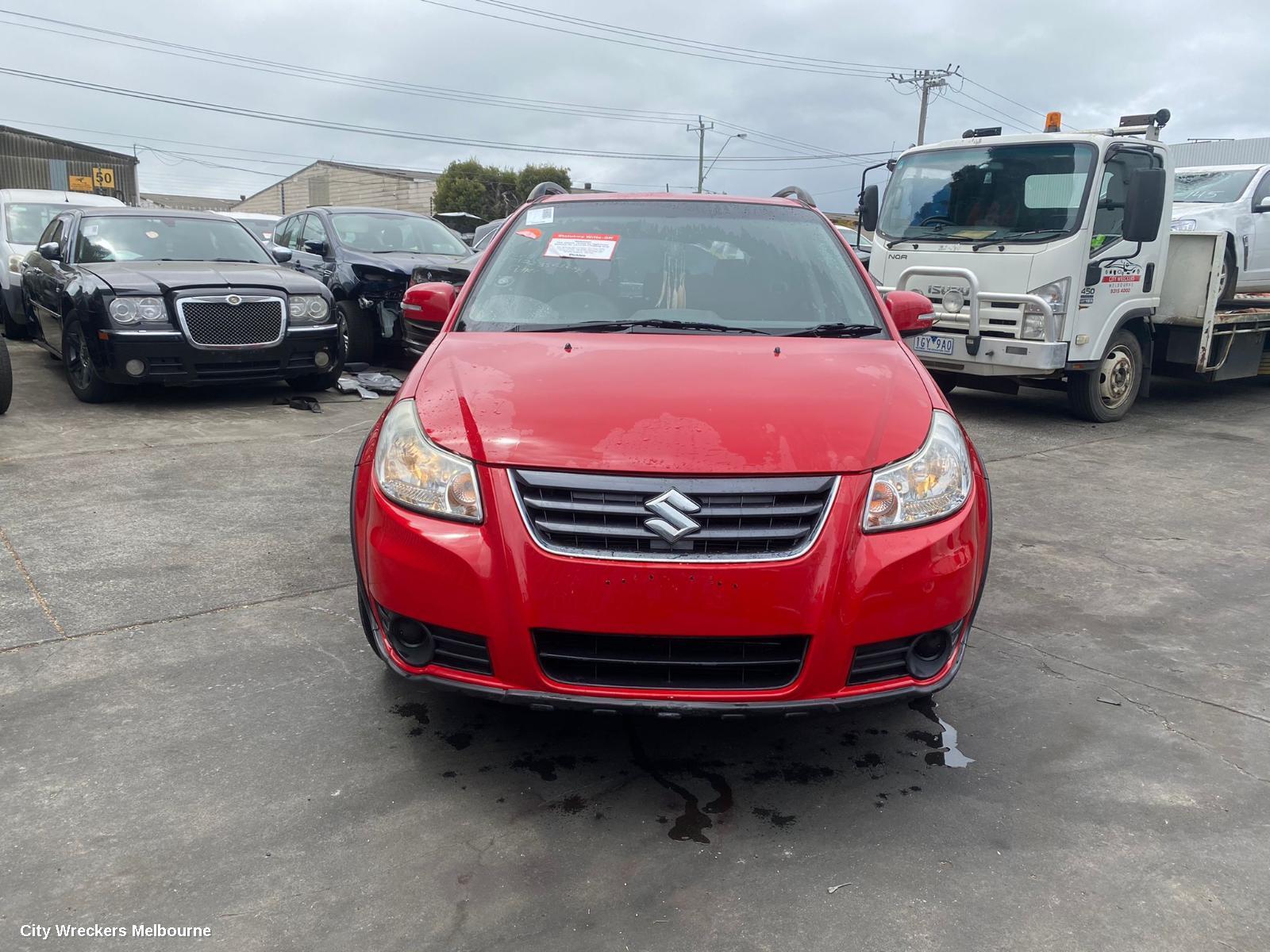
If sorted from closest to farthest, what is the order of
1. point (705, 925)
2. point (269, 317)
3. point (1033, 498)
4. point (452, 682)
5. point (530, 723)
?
point (705, 925), point (452, 682), point (530, 723), point (1033, 498), point (269, 317)

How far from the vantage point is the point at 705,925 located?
2.12 m

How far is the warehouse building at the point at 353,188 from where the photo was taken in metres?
57.2

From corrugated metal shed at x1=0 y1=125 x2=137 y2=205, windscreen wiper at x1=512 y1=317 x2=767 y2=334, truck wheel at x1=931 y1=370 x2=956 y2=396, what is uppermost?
corrugated metal shed at x1=0 y1=125 x2=137 y2=205

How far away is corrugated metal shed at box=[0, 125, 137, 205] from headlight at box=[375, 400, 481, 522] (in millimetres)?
34142

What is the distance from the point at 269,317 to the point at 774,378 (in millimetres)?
5961

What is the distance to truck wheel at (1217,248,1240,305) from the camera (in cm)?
867

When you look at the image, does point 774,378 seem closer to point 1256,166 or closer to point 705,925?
point 705,925

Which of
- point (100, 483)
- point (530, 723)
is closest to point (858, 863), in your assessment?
point (530, 723)

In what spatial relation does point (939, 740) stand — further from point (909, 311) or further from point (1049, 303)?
point (1049, 303)

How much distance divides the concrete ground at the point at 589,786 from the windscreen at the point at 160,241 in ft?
14.5

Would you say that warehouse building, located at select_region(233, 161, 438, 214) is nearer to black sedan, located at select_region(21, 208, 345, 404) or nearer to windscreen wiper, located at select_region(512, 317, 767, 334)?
black sedan, located at select_region(21, 208, 345, 404)

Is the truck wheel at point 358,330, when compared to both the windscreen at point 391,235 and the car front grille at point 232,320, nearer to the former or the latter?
the windscreen at point 391,235

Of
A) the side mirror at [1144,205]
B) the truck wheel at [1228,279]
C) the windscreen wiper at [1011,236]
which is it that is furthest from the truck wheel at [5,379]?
the truck wheel at [1228,279]

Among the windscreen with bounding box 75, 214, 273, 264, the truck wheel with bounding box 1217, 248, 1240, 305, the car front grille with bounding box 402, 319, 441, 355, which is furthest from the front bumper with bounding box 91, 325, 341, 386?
the truck wheel with bounding box 1217, 248, 1240, 305
